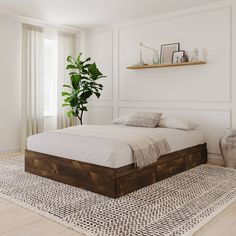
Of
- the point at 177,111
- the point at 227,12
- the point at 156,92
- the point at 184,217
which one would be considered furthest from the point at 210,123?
the point at 184,217

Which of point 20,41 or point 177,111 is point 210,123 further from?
point 20,41

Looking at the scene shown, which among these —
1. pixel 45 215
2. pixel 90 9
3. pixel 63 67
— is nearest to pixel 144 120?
pixel 90 9

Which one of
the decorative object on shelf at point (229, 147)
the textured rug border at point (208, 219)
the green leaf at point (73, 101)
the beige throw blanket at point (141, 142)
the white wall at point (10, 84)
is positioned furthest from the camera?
the green leaf at point (73, 101)

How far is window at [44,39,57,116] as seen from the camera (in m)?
6.01

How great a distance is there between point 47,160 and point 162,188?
1451 millimetres

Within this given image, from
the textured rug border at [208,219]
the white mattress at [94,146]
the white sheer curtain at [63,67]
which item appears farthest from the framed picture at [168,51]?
the textured rug border at [208,219]

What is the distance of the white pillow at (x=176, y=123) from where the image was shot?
4336 mm

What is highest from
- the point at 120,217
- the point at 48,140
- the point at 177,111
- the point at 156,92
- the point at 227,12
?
the point at 227,12

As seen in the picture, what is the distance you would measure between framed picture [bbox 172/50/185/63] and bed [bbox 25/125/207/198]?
4.34 feet

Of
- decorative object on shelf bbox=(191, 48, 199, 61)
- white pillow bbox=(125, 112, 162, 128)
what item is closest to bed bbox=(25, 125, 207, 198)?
white pillow bbox=(125, 112, 162, 128)

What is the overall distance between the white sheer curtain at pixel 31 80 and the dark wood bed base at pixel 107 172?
1.71 meters

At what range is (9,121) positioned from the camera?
5328 millimetres

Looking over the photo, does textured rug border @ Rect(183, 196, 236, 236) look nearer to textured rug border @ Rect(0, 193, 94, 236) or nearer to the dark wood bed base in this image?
textured rug border @ Rect(0, 193, 94, 236)

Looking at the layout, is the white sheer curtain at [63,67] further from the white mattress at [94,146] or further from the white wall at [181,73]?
the white mattress at [94,146]
